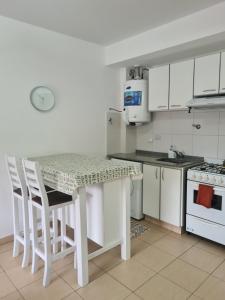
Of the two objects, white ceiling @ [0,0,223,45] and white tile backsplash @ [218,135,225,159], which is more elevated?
white ceiling @ [0,0,223,45]

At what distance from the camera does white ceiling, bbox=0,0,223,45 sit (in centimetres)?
215

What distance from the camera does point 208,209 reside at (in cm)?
244

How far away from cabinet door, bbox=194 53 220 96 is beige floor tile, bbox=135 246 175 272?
1829 millimetres

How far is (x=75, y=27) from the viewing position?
8.81ft

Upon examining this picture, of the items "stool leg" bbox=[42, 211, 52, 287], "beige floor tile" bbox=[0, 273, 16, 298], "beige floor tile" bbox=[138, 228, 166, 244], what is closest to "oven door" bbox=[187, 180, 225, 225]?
"beige floor tile" bbox=[138, 228, 166, 244]

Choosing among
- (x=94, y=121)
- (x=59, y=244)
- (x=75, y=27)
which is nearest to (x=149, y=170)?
(x=94, y=121)

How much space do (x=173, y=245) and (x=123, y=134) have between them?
1820 mm

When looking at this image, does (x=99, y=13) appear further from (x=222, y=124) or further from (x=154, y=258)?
(x=154, y=258)

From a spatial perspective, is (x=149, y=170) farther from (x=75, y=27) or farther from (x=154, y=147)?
(x=75, y=27)

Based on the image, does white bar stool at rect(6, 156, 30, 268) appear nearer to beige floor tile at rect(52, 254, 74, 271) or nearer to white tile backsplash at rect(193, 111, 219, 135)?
beige floor tile at rect(52, 254, 74, 271)

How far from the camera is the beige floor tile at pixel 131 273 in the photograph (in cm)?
194

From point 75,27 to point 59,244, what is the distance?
2511 mm

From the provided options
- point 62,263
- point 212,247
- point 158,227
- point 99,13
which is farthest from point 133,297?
point 99,13

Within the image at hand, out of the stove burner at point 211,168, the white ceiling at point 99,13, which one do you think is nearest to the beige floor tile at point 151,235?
the stove burner at point 211,168
